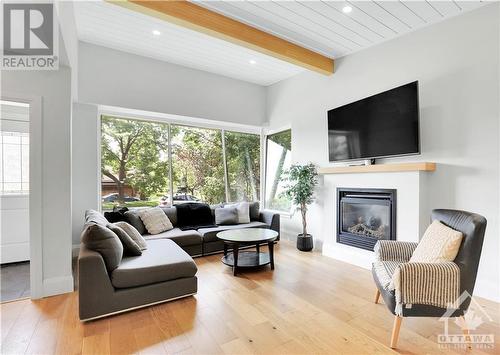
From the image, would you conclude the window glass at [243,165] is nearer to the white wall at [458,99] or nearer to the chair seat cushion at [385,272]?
the white wall at [458,99]

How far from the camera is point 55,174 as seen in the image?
2730 millimetres

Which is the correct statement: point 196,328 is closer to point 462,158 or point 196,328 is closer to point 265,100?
point 462,158

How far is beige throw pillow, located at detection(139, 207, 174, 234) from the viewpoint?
3.87m

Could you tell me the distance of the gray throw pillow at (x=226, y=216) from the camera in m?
4.56

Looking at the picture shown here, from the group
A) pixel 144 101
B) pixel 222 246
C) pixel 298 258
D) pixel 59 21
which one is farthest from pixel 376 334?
pixel 144 101

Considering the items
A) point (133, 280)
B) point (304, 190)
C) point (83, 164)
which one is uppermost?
point (83, 164)

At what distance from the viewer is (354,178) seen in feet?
12.2

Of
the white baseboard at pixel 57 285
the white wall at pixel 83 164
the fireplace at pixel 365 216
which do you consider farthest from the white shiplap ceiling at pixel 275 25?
the white baseboard at pixel 57 285

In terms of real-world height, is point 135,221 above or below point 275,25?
below

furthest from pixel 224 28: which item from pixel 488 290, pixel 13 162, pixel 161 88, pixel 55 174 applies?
pixel 488 290

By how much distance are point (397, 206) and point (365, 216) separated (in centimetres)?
55

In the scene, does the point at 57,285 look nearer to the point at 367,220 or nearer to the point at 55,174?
the point at 55,174

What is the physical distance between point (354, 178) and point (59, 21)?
3.77 m

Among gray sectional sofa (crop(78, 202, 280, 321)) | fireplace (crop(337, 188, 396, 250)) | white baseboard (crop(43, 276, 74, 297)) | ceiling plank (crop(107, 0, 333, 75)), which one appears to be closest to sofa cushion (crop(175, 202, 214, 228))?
gray sectional sofa (crop(78, 202, 280, 321))
